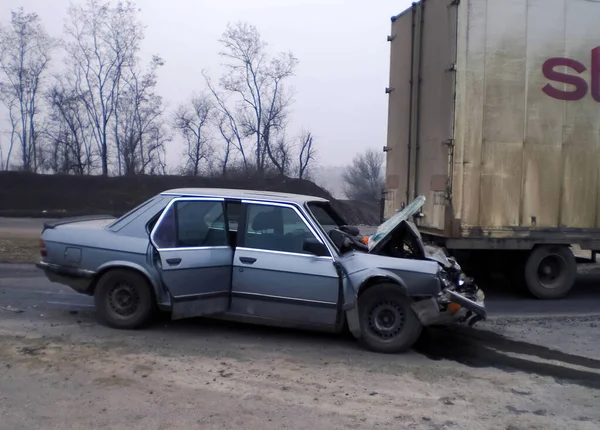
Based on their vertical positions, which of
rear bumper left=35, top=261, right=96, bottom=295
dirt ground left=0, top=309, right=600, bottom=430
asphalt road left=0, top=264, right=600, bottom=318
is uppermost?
rear bumper left=35, top=261, right=96, bottom=295

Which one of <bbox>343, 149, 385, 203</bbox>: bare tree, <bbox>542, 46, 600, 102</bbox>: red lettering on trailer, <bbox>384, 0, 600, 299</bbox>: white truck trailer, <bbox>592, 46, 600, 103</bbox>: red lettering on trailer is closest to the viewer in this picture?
<bbox>384, 0, 600, 299</bbox>: white truck trailer

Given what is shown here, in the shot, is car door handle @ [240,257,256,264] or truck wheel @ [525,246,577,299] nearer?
car door handle @ [240,257,256,264]

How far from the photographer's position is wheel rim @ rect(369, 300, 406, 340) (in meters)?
6.34

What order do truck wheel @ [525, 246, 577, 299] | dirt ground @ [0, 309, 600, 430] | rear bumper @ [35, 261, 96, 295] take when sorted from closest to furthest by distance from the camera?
dirt ground @ [0, 309, 600, 430] → rear bumper @ [35, 261, 96, 295] → truck wheel @ [525, 246, 577, 299]

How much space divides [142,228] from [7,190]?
115 feet

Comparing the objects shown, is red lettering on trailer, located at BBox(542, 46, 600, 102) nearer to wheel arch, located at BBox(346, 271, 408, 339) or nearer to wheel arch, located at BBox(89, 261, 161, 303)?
wheel arch, located at BBox(346, 271, 408, 339)

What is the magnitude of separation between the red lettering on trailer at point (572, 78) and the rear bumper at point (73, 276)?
23.9 ft

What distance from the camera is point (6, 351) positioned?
5867mm

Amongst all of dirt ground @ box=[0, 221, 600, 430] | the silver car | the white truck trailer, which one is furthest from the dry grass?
the white truck trailer

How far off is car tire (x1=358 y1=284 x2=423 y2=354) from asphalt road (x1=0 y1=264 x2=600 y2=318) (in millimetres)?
2828

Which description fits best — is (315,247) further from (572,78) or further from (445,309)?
(572,78)

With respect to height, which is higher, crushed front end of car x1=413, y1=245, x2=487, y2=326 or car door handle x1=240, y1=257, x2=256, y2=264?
car door handle x1=240, y1=257, x2=256, y2=264

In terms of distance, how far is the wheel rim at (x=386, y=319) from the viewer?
20.8 ft

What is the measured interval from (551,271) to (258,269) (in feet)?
19.4
